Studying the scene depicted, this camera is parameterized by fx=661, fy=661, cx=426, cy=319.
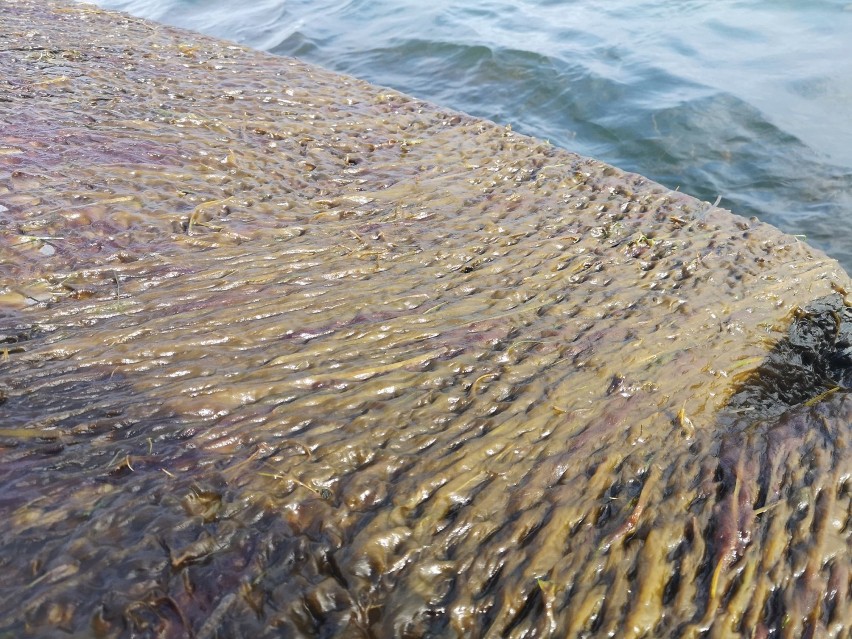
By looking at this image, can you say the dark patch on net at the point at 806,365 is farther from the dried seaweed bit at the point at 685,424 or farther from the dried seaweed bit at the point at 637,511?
the dried seaweed bit at the point at 637,511

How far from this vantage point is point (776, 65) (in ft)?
27.0

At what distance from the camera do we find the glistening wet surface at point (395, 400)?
1.74 meters

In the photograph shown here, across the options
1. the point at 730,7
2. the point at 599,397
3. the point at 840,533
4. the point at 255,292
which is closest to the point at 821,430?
the point at 840,533

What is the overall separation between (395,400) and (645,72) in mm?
7383

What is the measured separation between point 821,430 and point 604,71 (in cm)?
685

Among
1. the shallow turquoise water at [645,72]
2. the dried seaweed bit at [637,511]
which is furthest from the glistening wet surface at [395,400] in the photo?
the shallow turquoise water at [645,72]

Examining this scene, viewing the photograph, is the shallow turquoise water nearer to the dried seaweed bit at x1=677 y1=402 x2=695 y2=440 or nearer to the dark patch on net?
the dark patch on net

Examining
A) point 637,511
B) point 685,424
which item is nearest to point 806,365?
point 685,424

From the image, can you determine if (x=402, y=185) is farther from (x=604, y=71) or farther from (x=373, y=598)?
(x=604, y=71)

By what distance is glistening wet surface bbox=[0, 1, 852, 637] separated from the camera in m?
1.74

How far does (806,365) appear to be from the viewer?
2830 mm

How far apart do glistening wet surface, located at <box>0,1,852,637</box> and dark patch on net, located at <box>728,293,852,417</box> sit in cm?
2

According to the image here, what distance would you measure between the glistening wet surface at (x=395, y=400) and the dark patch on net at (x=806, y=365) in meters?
0.02

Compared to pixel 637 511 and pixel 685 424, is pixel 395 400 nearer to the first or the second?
pixel 637 511
